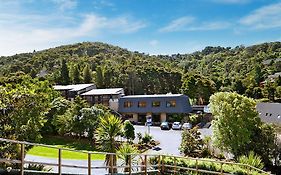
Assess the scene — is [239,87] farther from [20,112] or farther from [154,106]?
[20,112]

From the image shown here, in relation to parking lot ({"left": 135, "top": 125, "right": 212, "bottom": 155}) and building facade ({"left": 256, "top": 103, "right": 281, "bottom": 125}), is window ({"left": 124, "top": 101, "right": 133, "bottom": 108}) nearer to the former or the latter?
parking lot ({"left": 135, "top": 125, "right": 212, "bottom": 155})

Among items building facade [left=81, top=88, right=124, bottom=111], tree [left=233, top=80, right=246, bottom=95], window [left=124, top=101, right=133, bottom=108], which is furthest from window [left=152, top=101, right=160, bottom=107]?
tree [left=233, top=80, right=246, bottom=95]

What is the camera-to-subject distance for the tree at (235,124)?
994 inches

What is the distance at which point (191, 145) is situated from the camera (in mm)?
27672

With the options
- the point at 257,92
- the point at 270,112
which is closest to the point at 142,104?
the point at 270,112

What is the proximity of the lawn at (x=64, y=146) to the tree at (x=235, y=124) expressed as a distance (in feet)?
29.7

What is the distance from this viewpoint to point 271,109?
115 ft

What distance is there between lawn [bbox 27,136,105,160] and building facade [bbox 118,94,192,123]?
53.4ft

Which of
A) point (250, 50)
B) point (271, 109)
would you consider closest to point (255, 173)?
point (271, 109)

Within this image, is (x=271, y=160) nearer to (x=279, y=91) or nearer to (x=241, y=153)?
(x=241, y=153)

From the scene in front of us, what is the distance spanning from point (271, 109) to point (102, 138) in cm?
2300

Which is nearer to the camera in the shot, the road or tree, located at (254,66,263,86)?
the road

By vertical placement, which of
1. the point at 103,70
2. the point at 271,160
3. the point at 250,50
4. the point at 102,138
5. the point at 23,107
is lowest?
the point at 271,160

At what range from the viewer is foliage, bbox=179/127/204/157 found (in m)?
27.6
